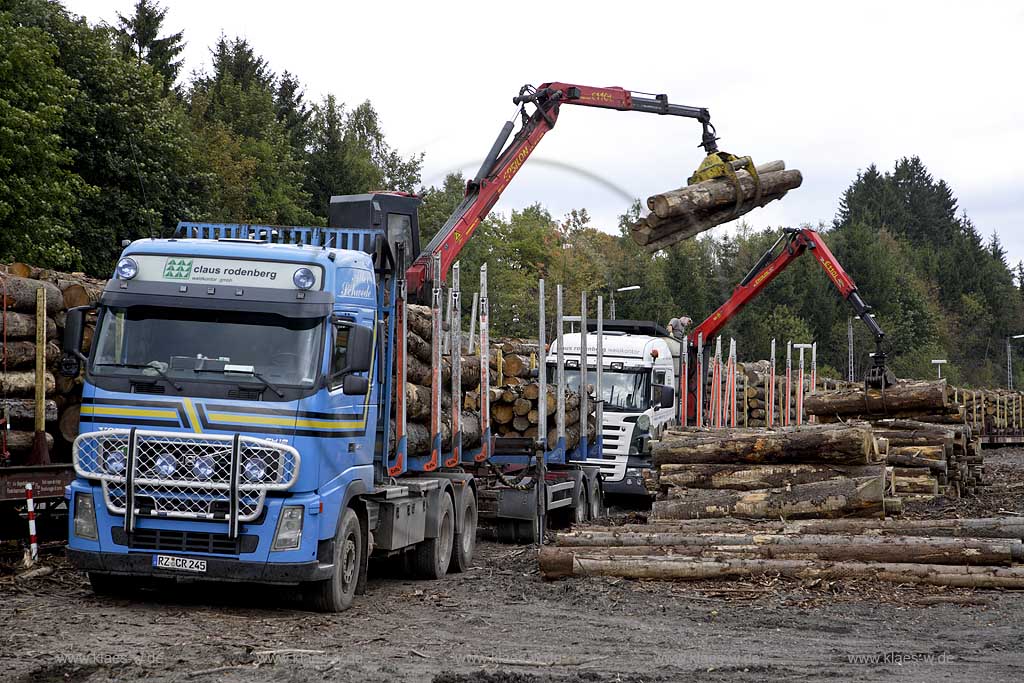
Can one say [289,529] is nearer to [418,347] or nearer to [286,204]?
[418,347]

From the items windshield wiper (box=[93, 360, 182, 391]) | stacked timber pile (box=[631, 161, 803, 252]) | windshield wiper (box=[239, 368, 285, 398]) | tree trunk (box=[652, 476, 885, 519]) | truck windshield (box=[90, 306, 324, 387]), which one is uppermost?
stacked timber pile (box=[631, 161, 803, 252])

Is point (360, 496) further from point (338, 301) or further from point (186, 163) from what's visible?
point (186, 163)

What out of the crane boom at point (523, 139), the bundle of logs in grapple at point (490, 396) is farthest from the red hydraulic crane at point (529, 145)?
the bundle of logs in grapple at point (490, 396)

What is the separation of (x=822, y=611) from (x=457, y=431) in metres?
5.21

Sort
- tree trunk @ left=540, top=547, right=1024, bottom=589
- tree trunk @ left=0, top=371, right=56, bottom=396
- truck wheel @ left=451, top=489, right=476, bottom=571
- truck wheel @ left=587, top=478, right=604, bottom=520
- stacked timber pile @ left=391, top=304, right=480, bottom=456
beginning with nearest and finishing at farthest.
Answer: tree trunk @ left=540, top=547, right=1024, bottom=589 < tree trunk @ left=0, top=371, right=56, bottom=396 < stacked timber pile @ left=391, top=304, right=480, bottom=456 < truck wheel @ left=451, top=489, right=476, bottom=571 < truck wheel @ left=587, top=478, right=604, bottom=520

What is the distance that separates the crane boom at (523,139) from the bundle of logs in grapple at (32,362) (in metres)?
5.13

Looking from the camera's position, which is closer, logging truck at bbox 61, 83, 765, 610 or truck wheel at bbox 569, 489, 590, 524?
logging truck at bbox 61, 83, 765, 610

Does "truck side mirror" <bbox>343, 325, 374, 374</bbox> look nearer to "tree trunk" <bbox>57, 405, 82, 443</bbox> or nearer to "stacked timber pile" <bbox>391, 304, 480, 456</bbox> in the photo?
"stacked timber pile" <bbox>391, 304, 480, 456</bbox>

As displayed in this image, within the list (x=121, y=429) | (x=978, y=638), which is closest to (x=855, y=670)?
(x=978, y=638)

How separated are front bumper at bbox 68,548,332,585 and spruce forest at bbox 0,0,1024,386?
12025 millimetres

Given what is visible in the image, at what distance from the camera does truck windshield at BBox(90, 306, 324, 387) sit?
10.4m

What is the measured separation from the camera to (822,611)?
1117 cm

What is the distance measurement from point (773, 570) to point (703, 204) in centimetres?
669

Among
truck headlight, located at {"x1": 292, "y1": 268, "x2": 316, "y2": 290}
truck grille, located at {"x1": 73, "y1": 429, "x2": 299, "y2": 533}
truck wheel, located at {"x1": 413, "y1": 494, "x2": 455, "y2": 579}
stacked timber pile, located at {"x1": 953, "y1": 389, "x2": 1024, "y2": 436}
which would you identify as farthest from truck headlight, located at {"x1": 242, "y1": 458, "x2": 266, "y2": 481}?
stacked timber pile, located at {"x1": 953, "y1": 389, "x2": 1024, "y2": 436}
